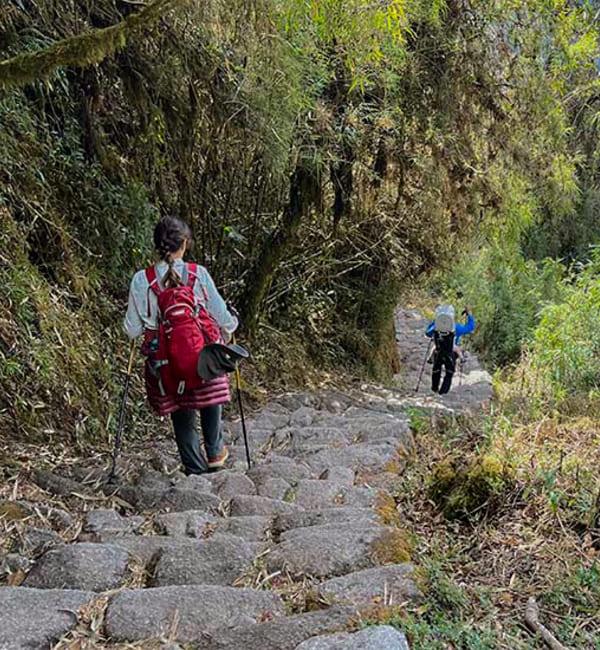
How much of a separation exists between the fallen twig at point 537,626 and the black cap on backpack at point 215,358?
2.12 metres

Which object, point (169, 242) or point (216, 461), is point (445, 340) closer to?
point (216, 461)

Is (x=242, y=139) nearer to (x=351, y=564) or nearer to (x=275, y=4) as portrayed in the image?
(x=275, y=4)

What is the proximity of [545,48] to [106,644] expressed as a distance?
634 cm

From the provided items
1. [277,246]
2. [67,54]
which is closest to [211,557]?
[67,54]

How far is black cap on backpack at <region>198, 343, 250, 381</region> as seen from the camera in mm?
3695

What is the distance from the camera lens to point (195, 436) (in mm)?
4027

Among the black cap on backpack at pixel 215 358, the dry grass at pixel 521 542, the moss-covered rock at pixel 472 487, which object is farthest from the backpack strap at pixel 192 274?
the moss-covered rock at pixel 472 487

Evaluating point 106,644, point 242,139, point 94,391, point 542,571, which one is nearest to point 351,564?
point 542,571

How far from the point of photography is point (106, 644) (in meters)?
1.83

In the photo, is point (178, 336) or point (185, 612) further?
point (178, 336)

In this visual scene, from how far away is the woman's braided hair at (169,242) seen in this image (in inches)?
148

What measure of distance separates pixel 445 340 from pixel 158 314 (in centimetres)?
568

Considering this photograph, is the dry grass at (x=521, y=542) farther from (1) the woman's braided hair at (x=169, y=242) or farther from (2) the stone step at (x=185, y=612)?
(1) the woman's braided hair at (x=169, y=242)

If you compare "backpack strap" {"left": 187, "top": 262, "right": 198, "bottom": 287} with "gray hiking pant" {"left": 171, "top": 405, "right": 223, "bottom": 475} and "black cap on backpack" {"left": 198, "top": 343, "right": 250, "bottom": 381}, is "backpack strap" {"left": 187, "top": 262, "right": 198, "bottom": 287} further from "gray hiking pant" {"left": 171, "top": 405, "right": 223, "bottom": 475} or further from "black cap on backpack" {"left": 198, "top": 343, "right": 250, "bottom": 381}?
"gray hiking pant" {"left": 171, "top": 405, "right": 223, "bottom": 475}
